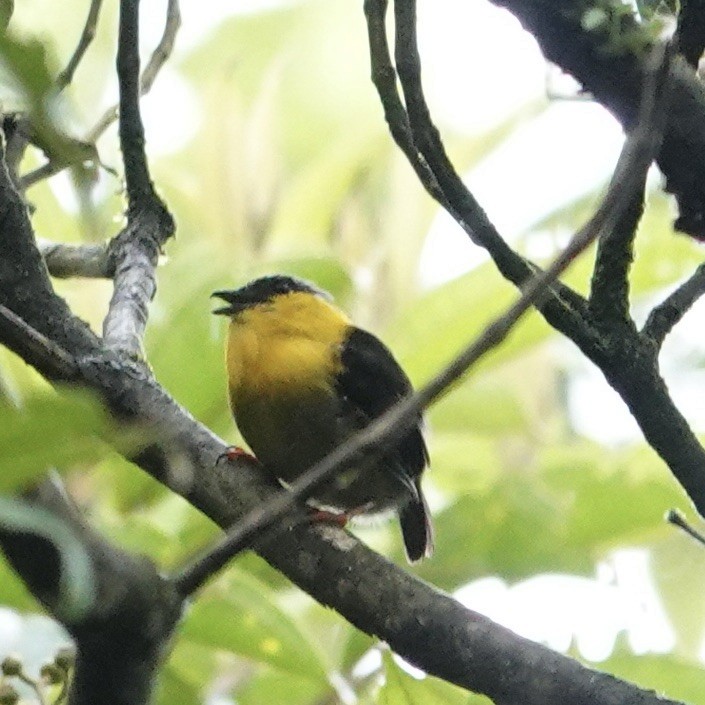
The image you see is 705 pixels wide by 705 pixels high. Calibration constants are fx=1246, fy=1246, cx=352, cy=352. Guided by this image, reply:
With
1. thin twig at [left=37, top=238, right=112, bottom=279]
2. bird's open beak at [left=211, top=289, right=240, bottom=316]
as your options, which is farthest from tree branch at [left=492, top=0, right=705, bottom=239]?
bird's open beak at [left=211, top=289, right=240, bottom=316]

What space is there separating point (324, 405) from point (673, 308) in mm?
1310

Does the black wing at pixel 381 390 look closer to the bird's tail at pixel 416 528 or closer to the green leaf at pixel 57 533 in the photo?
the bird's tail at pixel 416 528

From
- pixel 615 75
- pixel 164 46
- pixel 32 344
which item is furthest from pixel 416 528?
pixel 32 344

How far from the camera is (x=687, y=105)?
150 centimetres

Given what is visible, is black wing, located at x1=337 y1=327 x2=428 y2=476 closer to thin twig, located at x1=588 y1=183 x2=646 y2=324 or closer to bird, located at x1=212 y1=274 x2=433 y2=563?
bird, located at x1=212 y1=274 x2=433 y2=563

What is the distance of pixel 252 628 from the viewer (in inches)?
82.2

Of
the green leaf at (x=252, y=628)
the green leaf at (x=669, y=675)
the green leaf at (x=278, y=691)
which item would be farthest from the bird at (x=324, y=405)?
the green leaf at (x=669, y=675)

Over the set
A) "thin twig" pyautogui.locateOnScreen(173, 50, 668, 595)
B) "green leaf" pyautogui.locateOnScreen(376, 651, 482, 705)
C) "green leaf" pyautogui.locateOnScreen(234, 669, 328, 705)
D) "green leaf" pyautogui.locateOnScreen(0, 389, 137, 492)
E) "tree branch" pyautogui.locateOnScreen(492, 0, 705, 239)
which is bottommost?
"green leaf" pyautogui.locateOnScreen(0, 389, 137, 492)

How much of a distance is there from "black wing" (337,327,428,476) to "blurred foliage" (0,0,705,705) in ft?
0.22

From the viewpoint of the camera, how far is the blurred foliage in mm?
1870

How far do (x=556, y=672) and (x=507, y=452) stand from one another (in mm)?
2677

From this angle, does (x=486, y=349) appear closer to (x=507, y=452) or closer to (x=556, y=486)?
(x=556, y=486)

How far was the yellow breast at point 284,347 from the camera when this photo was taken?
9.14ft

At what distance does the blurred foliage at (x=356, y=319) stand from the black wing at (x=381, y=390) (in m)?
0.07
